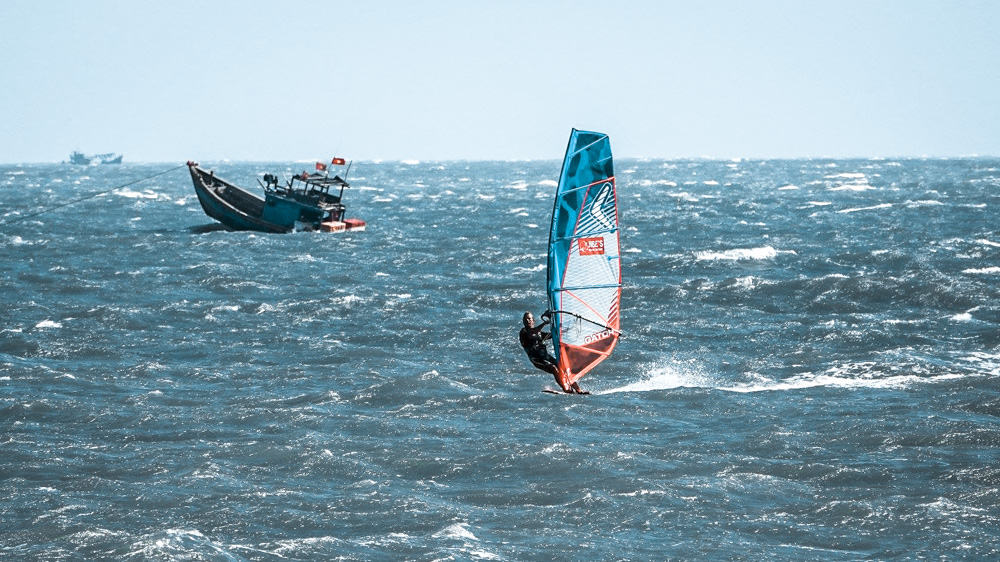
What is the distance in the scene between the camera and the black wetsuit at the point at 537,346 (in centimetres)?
2020

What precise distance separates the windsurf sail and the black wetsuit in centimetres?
22

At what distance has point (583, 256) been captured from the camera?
20234 millimetres

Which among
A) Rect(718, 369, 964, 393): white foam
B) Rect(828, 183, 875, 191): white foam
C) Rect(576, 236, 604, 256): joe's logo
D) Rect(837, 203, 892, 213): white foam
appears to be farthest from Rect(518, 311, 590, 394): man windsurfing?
Rect(828, 183, 875, 191): white foam

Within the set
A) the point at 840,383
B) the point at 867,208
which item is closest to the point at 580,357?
the point at 840,383

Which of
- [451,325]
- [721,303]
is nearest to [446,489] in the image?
[451,325]

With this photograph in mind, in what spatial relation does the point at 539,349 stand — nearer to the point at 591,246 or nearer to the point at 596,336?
the point at 596,336

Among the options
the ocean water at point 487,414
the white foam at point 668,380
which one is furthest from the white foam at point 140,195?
the white foam at point 668,380

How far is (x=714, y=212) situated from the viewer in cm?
8081

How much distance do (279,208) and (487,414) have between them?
41.9m

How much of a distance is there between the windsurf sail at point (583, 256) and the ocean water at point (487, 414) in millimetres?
2176

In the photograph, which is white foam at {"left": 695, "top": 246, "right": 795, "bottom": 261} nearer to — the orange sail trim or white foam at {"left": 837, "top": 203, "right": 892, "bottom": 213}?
white foam at {"left": 837, "top": 203, "right": 892, "bottom": 213}

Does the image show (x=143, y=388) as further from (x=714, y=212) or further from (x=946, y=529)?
(x=714, y=212)

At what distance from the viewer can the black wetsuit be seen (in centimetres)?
2020

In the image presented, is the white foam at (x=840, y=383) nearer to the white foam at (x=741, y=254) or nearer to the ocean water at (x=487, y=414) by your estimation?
the ocean water at (x=487, y=414)
